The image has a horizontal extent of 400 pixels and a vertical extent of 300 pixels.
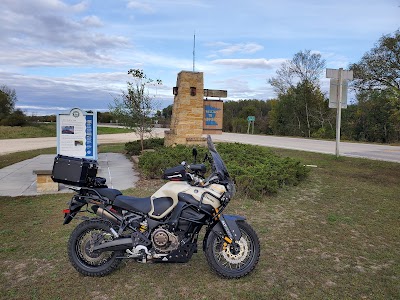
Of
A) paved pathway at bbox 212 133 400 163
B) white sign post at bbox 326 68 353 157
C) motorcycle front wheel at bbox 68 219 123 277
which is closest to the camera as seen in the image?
motorcycle front wheel at bbox 68 219 123 277

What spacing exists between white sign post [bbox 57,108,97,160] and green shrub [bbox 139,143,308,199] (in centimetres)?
153

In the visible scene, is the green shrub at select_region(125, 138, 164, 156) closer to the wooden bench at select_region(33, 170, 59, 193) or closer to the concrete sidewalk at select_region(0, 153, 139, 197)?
the concrete sidewalk at select_region(0, 153, 139, 197)

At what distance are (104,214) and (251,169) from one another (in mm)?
4804

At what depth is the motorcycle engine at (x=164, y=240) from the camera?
11.3 feet

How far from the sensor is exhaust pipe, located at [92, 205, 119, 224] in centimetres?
360

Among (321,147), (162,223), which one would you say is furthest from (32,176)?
(321,147)

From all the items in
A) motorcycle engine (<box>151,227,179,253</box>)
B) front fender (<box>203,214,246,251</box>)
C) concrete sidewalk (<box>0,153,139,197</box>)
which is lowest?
concrete sidewalk (<box>0,153,139,197</box>)

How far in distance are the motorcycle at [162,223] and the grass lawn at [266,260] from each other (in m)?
0.21

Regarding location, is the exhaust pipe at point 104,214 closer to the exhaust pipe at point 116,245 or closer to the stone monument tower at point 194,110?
the exhaust pipe at point 116,245

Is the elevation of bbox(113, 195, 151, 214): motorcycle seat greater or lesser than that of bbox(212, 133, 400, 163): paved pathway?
greater

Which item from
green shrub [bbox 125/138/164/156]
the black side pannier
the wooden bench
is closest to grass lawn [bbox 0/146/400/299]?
the wooden bench

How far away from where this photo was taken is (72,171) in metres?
3.52

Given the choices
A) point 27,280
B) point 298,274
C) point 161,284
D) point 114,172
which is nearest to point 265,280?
point 298,274

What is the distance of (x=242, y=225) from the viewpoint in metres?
3.62
